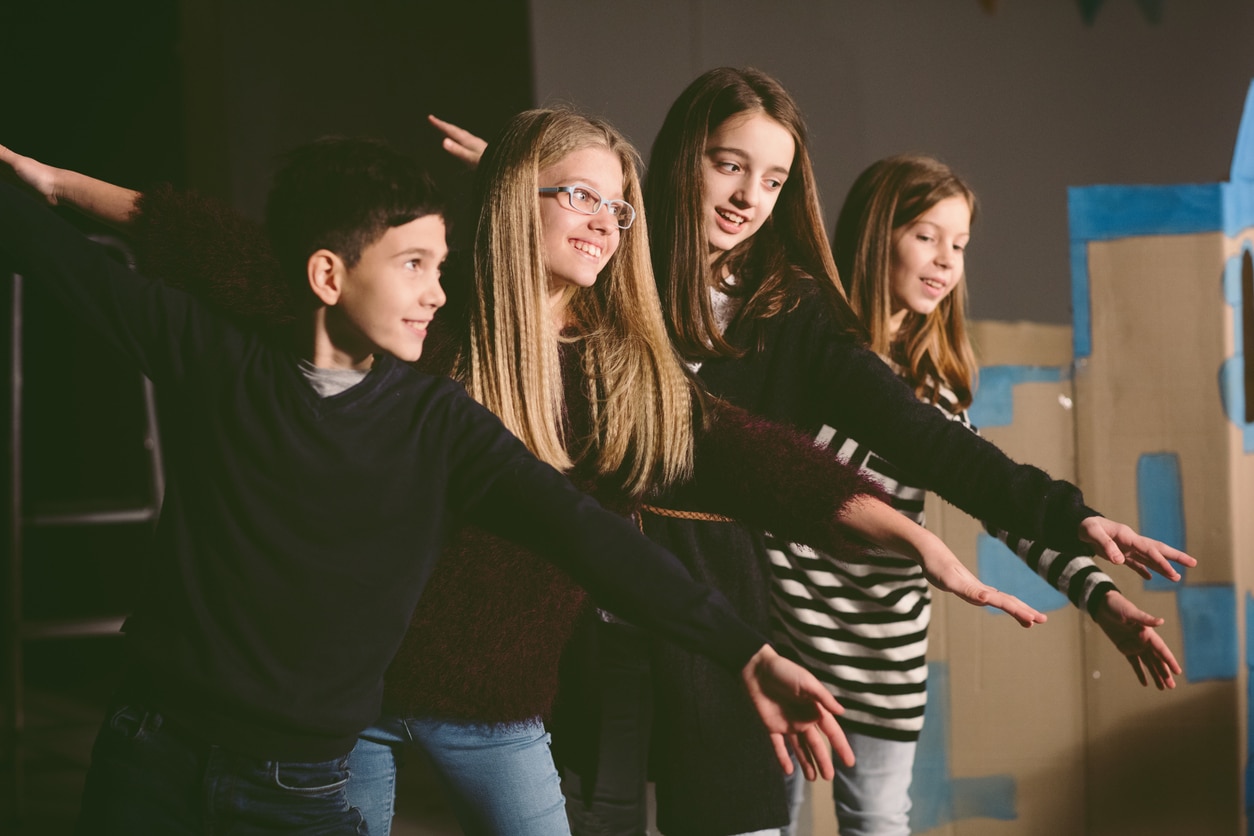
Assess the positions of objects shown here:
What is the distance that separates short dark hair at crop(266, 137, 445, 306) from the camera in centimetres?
108

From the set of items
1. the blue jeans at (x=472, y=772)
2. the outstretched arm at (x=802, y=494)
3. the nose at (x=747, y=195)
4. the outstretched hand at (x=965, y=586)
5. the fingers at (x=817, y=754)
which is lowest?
the blue jeans at (x=472, y=772)

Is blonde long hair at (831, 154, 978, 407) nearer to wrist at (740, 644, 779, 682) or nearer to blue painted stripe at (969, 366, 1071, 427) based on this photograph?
blue painted stripe at (969, 366, 1071, 427)

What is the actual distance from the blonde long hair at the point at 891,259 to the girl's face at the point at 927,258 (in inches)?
0.5

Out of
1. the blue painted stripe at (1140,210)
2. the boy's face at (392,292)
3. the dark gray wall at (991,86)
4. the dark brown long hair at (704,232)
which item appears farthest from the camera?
the blue painted stripe at (1140,210)

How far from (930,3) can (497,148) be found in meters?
1.30

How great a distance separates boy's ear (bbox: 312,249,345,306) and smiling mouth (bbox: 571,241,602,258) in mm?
322

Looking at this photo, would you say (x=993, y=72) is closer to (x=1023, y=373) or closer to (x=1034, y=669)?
(x=1023, y=373)

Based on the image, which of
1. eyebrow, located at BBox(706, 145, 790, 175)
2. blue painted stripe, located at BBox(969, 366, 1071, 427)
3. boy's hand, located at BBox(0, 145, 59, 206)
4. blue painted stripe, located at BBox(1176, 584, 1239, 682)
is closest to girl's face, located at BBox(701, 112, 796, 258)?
eyebrow, located at BBox(706, 145, 790, 175)

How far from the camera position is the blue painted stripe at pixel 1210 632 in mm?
2336

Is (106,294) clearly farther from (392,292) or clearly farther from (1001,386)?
(1001,386)

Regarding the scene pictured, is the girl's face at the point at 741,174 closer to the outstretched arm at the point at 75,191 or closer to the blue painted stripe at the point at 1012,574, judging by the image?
the outstretched arm at the point at 75,191

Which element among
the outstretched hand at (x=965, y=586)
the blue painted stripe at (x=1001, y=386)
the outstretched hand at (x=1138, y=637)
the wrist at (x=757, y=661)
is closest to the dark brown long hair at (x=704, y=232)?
the outstretched hand at (x=965, y=586)

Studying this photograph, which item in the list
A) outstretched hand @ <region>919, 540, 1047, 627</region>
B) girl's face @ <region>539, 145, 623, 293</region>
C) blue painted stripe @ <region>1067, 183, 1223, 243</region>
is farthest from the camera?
blue painted stripe @ <region>1067, 183, 1223, 243</region>

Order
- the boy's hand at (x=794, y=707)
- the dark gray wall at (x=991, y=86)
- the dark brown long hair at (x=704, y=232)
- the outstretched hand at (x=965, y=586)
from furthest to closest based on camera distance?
the dark gray wall at (x=991, y=86) → the dark brown long hair at (x=704, y=232) → the outstretched hand at (x=965, y=586) → the boy's hand at (x=794, y=707)
